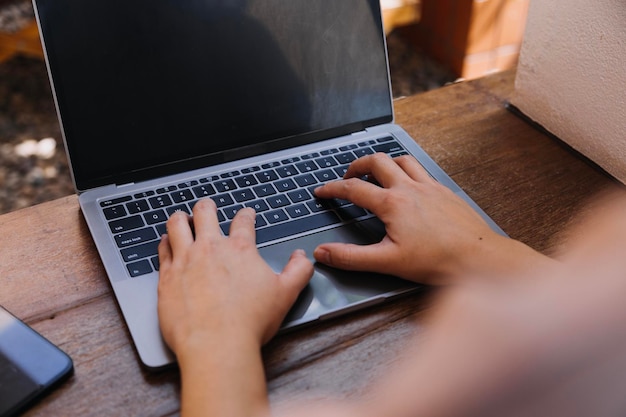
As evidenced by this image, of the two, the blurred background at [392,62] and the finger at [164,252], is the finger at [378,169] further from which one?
the blurred background at [392,62]

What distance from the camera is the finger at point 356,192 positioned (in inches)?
29.0

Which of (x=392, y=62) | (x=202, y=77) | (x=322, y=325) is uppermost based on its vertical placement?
(x=202, y=77)

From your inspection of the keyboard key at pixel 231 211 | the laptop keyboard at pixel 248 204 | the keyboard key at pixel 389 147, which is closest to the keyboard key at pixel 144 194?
the laptop keyboard at pixel 248 204

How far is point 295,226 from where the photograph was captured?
75 cm

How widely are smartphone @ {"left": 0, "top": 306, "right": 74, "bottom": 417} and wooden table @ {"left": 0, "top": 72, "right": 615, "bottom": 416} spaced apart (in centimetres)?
2

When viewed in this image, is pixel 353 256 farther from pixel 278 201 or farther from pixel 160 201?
pixel 160 201

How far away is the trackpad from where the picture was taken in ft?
2.13

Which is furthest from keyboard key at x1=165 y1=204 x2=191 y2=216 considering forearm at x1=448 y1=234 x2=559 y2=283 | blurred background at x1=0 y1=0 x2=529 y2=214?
blurred background at x1=0 y1=0 x2=529 y2=214

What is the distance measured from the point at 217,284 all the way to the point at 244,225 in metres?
0.11

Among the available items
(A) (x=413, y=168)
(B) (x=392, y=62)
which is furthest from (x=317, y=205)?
(B) (x=392, y=62)

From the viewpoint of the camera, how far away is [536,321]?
1.95ft

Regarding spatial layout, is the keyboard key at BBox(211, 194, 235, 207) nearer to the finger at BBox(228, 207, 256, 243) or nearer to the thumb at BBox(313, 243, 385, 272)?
the finger at BBox(228, 207, 256, 243)

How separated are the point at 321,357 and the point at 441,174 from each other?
0.34 metres

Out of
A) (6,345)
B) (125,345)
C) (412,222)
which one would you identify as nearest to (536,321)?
(412,222)
